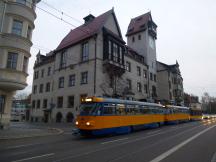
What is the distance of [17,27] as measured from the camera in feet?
71.7

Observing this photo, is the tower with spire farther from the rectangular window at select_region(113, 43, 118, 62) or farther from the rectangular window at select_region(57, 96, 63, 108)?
the rectangular window at select_region(57, 96, 63, 108)

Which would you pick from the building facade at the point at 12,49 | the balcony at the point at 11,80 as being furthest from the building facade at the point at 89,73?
the balcony at the point at 11,80

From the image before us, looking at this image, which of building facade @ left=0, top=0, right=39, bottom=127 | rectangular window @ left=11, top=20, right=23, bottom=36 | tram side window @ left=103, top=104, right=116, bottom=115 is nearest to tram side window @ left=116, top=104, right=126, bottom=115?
tram side window @ left=103, top=104, right=116, bottom=115

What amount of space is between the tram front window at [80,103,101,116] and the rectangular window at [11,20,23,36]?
38.0 ft

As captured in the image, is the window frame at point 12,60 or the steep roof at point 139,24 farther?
the steep roof at point 139,24

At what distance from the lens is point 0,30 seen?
20.4m

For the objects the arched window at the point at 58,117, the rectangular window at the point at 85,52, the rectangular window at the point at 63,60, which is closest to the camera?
the rectangular window at the point at 85,52

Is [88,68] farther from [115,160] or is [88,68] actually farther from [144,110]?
[115,160]

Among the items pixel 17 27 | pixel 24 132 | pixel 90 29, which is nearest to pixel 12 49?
pixel 17 27

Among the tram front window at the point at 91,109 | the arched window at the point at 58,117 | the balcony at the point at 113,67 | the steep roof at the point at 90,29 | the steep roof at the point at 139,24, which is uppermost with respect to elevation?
the steep roof at the point at 139,24

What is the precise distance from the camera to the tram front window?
1542 centimetres

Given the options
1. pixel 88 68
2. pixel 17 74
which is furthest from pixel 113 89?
pixel 17 74

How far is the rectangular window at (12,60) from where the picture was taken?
68.6 feet

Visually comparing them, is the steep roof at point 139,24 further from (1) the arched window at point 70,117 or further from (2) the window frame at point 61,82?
(1) the arched window at point 70,117
